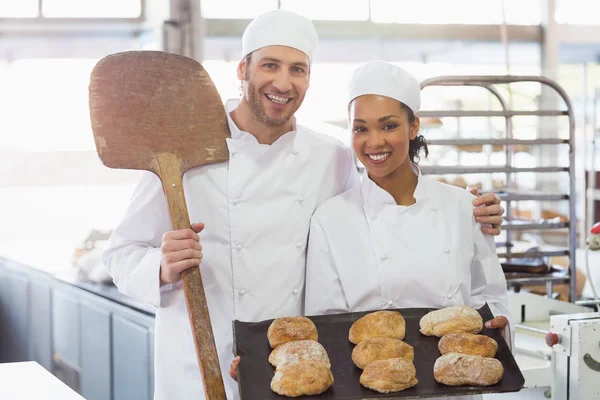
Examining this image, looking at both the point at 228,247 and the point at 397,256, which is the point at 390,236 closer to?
the point at 397,256

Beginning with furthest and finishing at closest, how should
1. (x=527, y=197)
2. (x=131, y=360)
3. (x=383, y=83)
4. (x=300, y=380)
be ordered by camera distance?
1. (x=131, y=360)
2. (x=527, y=197)
3. (x=383, y=83)
4. (x=300, y=380)

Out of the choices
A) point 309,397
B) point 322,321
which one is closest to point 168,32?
point 322,321

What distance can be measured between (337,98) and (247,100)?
4.26 m

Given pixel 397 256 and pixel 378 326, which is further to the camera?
pixel 397 256

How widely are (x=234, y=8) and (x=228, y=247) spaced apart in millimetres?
4056

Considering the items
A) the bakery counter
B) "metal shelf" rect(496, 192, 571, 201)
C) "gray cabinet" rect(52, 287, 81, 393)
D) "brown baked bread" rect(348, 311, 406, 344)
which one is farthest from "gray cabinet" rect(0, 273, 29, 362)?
"brown baked bread" rect(348, 311, 406, 344)

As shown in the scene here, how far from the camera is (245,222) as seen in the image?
72.0 inches

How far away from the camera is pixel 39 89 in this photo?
505 cm

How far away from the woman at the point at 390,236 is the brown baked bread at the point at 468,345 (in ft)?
0.61

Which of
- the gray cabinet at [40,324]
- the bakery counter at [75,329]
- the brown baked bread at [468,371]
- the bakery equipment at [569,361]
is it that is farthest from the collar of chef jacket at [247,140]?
the gray cabinet at [40,324]

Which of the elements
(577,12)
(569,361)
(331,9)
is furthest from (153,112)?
(577,12)

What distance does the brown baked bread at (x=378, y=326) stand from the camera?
1.60 metres

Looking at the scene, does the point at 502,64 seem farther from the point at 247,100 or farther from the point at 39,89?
the point at 247,100

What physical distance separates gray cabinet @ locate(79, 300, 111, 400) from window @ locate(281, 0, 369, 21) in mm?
2896
